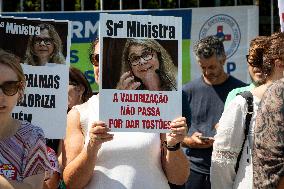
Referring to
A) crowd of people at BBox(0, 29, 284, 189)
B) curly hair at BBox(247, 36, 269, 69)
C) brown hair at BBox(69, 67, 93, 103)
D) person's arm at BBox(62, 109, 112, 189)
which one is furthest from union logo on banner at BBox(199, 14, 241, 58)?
person's arm at BBox(62, 109, 112, 189)

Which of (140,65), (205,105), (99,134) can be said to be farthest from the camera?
(205,105)

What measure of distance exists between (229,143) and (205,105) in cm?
159

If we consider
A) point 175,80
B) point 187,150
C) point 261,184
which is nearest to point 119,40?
point 175,80

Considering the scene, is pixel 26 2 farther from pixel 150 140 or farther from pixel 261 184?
pixel 261 184

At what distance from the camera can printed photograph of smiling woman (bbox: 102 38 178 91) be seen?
2.91 meters

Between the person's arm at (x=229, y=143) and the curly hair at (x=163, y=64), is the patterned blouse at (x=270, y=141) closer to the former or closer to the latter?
the curly hair at (x=163, y=64)

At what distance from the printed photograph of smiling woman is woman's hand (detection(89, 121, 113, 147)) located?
174mm

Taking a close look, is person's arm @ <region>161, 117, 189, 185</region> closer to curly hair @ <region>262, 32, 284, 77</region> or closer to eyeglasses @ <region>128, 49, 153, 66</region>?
eyeglasses @ <region>128, 49, 153, 66</region>

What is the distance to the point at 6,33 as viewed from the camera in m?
3.21

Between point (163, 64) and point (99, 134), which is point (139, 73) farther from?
point (99, 134)

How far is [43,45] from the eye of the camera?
3.22 m

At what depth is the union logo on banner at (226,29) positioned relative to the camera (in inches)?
267

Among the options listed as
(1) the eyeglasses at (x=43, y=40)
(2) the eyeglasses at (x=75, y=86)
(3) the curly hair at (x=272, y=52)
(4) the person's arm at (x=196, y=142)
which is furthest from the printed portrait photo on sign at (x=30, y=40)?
(4) the person's arm at (x=196, y=142)

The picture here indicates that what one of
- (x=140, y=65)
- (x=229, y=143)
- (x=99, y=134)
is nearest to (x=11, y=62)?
(x=99, y=134)
